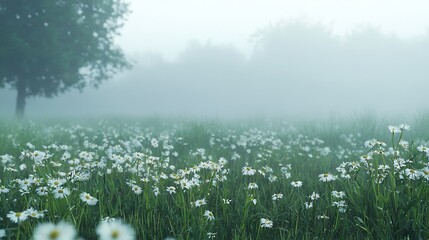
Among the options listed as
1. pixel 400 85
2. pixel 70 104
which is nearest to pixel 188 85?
pixel 70 104

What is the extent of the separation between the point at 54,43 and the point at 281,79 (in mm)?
27531

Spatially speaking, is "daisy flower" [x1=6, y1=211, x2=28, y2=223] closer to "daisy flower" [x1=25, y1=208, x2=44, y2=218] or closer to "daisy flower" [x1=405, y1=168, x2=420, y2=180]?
"daisy flower" [x1=25, y1=208, x2=44, y2=218]

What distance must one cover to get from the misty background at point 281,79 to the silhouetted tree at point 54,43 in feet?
9.09

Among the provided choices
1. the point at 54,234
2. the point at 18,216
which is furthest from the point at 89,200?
the point at 54,234

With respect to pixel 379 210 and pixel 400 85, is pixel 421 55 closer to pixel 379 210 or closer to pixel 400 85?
pixel 400 85

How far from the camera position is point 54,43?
61.7ft

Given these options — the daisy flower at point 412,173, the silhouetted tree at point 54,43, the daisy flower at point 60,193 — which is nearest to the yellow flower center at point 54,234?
the daisy flower at point 60,193

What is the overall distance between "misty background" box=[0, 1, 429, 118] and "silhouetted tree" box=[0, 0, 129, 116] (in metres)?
2.77

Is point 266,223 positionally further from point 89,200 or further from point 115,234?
point 115,234

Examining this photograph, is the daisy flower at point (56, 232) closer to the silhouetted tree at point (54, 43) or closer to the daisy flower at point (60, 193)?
the daisy flower at point (60, 193)

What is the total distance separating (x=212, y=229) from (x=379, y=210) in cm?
122

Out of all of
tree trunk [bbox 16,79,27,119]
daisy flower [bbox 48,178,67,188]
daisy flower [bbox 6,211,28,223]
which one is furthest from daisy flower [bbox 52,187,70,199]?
tree trunk [bbox 16,79,27,119]

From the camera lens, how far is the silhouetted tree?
59.9 ft

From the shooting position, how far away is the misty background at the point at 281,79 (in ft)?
109
